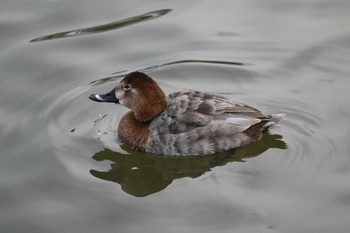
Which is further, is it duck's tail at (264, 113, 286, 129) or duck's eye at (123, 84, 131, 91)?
duck's eye at (123, 84, 131, 91)

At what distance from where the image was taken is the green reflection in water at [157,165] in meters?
8.43

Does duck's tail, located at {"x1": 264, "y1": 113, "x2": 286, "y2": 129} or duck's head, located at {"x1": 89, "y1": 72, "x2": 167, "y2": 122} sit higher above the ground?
duck's head, located at {"x1": 89, "y1": 72, "x2": 167, "y2": 122}

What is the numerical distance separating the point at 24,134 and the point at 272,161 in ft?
9.54

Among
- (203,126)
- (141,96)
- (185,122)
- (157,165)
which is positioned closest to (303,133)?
(203,126)

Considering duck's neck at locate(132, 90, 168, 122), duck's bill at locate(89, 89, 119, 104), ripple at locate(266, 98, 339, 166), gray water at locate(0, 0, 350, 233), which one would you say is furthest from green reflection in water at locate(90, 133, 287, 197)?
duck's bill at locate(89, 89, 119, 104)

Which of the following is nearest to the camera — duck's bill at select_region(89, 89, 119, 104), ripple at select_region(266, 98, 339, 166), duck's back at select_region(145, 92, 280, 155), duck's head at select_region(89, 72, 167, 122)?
ripple at select_region(266, 98, 339, 166)

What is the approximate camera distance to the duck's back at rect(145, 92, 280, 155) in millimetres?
8727

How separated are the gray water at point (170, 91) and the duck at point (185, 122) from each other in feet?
0.47

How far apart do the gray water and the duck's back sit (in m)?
0.14

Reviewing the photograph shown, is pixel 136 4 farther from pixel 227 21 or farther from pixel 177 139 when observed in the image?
pixel 177 139

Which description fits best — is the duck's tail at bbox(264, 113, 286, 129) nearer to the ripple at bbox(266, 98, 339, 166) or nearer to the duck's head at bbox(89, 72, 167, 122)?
the ripple at bbox(266, 98, 339, 166)

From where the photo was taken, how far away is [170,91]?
33.1ft

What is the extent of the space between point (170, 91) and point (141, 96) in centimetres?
120

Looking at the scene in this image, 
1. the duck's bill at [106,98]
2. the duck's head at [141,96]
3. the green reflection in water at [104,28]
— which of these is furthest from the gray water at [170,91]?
the duck's head at [141,96]
